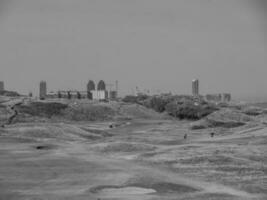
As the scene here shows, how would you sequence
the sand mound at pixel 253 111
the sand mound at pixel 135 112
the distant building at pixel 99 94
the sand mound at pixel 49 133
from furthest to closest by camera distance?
the distant building at pixel 99 94
the sand mound at pixel 253 111
the sand mound at pixel 135 112
the sand mound at pixel 49 133

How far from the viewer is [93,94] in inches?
3374

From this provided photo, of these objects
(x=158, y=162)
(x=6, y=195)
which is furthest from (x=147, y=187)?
(x=158, y=162)

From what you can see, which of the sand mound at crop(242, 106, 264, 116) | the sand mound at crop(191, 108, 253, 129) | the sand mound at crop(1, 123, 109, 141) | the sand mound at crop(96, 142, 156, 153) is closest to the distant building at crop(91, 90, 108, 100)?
the sand mound at crop(242, 106, 264, 116)

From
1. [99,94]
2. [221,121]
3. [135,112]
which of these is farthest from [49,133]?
[99,94]

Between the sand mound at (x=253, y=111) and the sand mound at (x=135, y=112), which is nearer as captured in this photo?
the sand mound at (x=135, y=112)

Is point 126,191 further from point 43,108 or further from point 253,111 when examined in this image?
point 253,111

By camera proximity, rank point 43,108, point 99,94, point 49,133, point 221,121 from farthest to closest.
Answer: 1. point 99,94
2. point 43,108
3. point 221,121
4. point 49,133

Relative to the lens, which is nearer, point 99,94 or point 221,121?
point 221,121

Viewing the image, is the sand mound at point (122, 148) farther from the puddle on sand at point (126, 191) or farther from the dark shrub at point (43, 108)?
the dark shrub at point (43, 108)

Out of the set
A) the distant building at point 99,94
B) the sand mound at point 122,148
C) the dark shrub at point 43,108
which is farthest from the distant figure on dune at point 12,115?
the distant building at point 99,94

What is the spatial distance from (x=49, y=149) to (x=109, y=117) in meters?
24.7

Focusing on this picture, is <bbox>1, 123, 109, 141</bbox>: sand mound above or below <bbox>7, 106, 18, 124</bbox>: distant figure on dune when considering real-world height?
below

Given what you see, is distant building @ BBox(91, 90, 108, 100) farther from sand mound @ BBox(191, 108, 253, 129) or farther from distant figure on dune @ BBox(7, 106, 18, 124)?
sand mound @ BBox(191, 108, 253, 129)

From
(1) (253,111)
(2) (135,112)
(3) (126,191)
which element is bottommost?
(3) (126,191)
